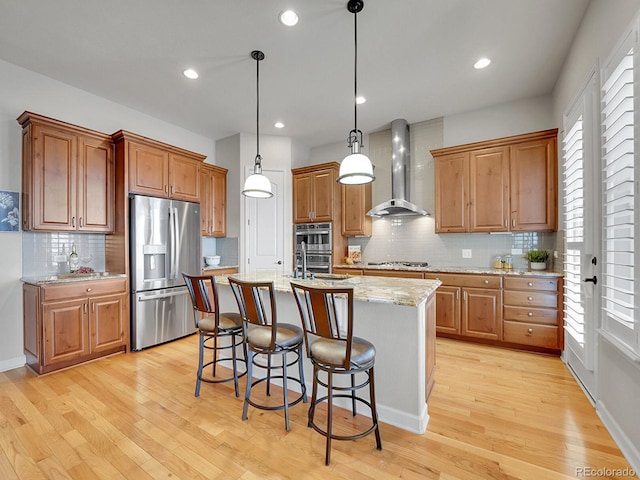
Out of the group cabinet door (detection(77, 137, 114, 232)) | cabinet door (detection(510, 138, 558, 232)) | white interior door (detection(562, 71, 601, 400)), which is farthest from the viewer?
cabinet door (detection(510, 138, 558, 232))

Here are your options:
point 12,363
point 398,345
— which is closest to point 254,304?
point 398,345

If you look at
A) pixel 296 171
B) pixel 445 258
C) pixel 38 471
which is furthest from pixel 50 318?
pixel 445 258

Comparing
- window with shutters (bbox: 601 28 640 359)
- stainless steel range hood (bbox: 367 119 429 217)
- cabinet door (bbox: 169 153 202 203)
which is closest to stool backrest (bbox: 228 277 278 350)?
window with shutters (bbox: 601 28 640 359)

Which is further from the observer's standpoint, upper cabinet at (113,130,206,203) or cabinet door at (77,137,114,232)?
upper cabinet at (113,130,206,203)

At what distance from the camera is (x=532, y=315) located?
3.26 meters

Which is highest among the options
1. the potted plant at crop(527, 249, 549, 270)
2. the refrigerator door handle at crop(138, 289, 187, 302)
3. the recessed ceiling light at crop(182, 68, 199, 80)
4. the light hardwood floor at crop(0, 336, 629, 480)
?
the recessed ceiling light at crop(182, 68, 199, 80)

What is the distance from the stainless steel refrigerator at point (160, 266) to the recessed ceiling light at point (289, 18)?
8.22 feet

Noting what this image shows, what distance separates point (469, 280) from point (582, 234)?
4.29ft

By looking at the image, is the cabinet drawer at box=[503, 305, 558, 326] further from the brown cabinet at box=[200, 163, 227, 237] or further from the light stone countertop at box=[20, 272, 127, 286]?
Result: the light stone countertop at box=[20, 272, 127, 286]

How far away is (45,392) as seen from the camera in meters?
2.50

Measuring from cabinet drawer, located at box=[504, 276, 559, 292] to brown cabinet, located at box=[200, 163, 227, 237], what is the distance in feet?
13.9

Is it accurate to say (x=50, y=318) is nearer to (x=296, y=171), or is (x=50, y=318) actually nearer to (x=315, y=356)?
(x=315, y=356)

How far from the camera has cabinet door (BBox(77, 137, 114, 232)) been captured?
10.8ft

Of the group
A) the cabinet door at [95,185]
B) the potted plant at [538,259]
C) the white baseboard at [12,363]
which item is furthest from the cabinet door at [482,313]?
the white baseboard at [12,363]
